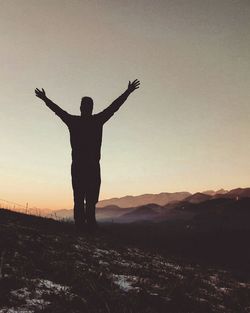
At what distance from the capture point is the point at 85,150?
36.1 ft

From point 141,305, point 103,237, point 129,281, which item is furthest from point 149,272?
point 103,237

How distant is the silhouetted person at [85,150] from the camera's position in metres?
10.9

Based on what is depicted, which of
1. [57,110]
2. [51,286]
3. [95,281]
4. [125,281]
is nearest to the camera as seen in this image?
[51,286]

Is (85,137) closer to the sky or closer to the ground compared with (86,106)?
closer to the ground

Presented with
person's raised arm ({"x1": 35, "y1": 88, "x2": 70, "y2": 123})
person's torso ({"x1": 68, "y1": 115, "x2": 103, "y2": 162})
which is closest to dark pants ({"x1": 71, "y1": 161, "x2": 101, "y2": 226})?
person's torso ({"x1": 68, "y1": 115, "x2": 103, "y2": 162})

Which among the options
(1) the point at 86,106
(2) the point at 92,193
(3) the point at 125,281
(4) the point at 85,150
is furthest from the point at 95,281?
(1) the point at 86,106

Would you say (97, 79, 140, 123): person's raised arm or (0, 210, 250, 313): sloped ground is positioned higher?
(97, 79, 140, 123): person's raised arm

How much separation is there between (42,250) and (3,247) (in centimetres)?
70

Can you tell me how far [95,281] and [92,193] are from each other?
5.29 metres

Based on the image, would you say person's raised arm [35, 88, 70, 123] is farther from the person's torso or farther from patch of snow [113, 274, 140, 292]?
patch of snow [113, 274, 140, 292]

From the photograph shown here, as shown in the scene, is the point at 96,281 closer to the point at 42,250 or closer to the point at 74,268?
the point at 74,268

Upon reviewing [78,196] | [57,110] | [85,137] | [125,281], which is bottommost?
[125,281]

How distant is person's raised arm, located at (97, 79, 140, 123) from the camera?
10992 mm

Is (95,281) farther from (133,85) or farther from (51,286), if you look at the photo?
(133,85)
